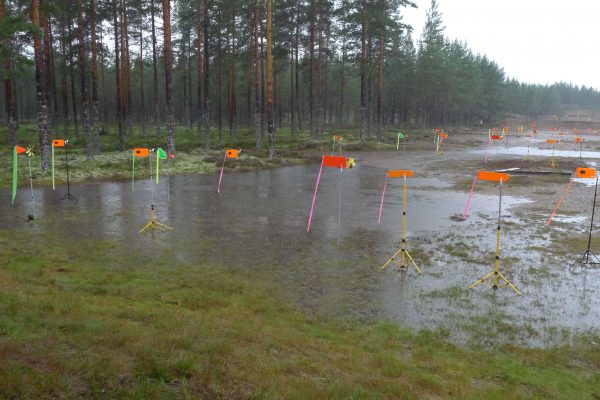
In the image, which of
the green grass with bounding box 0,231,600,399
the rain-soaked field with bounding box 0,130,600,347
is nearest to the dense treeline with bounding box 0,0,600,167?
the rain-soaked field with bounding box 0,130,600,347

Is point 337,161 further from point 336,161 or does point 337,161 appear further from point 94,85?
point 94,85

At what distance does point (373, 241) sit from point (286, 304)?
548 centimetres

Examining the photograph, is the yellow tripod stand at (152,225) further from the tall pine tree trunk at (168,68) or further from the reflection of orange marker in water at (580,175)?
the tall pine tree trunk at (168,68)

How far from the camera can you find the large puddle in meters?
8.71

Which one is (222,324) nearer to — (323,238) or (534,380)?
(534,380)

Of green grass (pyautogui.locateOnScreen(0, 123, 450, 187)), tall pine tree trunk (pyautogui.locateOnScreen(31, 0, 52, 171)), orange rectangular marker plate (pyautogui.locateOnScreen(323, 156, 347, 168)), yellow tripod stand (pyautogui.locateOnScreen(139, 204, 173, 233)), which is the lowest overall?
yellow tripod stand (pyautogui.locateOnScreen(139, 204, 173, 233))

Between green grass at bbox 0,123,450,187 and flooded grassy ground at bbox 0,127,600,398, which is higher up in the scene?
green grass at bbox 0,123,450,187

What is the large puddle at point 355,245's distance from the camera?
871 cm

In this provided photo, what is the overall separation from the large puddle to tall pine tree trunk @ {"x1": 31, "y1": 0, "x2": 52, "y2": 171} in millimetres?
4074

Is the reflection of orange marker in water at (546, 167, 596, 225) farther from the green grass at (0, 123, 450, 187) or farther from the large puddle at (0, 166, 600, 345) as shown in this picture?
the green grass at (0, 123, 450, 187)

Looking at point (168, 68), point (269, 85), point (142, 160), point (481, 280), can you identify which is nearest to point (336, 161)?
point (481, 280)

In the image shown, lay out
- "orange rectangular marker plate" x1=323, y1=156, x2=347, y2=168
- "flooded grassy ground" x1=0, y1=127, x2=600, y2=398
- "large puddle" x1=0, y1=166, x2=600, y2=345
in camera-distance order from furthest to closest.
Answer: "orange rectangular marker plate" x1=323, y1=156, x2=347, y2=168 < "large puddle" x1=0, y1=166, x2=600, y2=345 < "flooded grassy ground" x1=0, y1=127, x2=600, y2=398

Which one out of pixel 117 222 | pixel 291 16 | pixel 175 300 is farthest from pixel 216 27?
pixel 175 300

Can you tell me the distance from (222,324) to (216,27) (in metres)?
37.6
